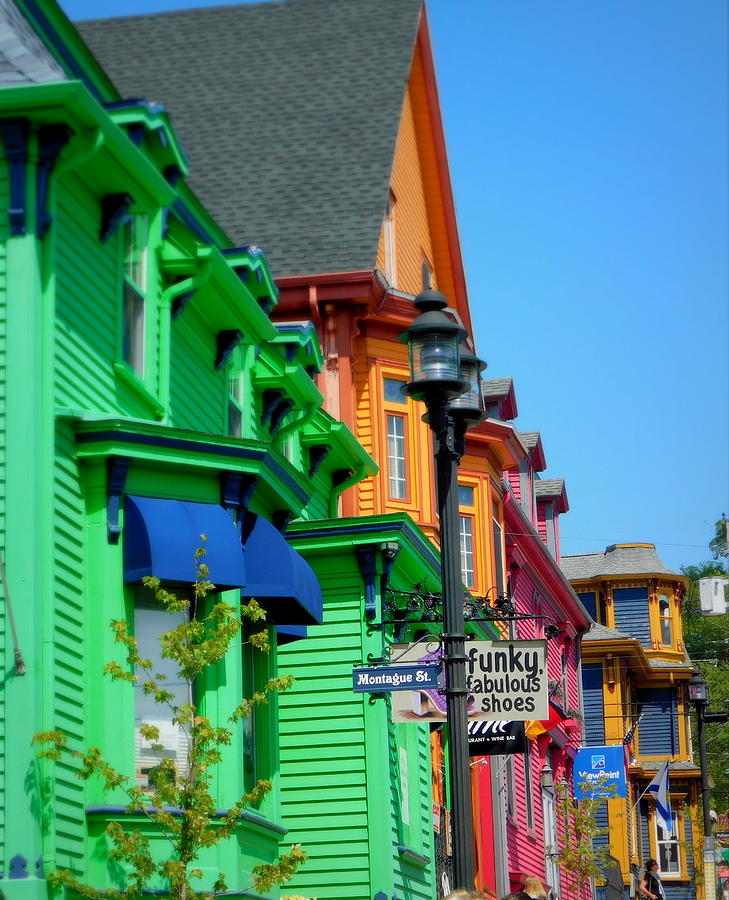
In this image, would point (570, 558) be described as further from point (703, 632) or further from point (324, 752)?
point (324, 752)

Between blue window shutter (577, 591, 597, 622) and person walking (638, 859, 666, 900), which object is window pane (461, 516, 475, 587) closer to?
person walking (638, 859, 666, 900)

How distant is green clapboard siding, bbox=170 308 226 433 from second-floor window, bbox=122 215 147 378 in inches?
43.8

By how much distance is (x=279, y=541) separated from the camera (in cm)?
1717

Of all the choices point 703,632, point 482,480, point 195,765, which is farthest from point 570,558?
point 195,765

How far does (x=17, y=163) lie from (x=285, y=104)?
49.3 ft

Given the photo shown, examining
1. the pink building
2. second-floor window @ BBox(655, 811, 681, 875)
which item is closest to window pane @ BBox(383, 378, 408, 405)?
the pink building

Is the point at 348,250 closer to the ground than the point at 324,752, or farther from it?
farther from it

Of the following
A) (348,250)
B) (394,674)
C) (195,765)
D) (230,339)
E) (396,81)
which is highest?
(396,81)

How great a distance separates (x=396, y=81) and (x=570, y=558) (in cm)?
3973

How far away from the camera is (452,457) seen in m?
12.6

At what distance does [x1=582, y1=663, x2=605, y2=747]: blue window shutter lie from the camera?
5856 cm

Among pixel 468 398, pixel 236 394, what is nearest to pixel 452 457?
pixel 468 398

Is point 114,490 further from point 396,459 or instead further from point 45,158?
point 396,459

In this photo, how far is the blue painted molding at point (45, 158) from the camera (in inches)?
568
